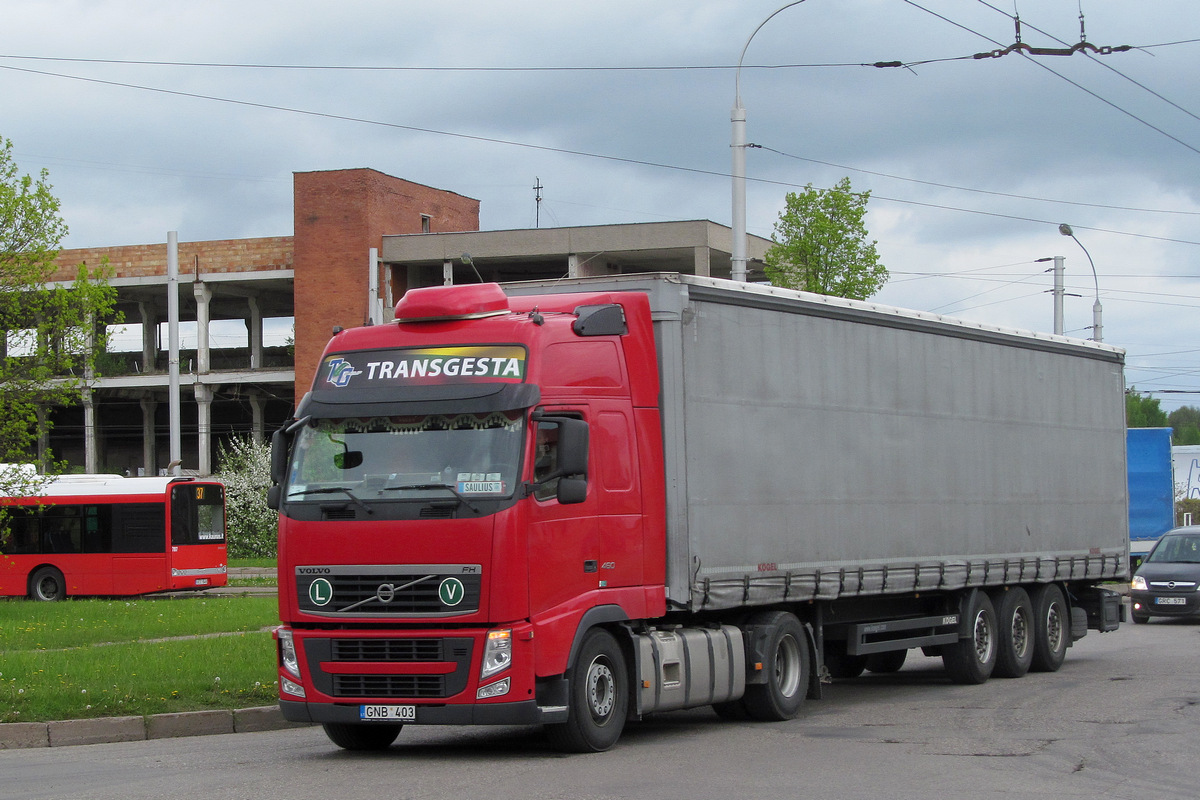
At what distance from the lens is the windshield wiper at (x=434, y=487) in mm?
9779

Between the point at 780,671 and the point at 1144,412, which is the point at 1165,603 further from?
the point at 1144,412

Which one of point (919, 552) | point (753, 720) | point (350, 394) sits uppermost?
point (350, 394)

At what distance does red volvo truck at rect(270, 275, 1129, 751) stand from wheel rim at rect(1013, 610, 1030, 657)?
4.50 feet

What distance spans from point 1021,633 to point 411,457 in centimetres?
920

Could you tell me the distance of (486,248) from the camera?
5528 cm

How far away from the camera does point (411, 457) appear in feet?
33.0

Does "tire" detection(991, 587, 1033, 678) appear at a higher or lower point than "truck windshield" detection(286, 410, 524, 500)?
→ lower

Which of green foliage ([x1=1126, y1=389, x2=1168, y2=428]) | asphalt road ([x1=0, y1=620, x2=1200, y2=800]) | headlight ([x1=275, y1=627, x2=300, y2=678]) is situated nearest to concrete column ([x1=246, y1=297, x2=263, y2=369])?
asphalt road ([x1=0, y1=620, x2=1200, y2=800])

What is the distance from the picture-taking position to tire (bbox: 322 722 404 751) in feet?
35.7

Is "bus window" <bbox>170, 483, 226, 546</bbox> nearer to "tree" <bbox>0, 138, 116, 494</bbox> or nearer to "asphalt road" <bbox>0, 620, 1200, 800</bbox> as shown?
"tree" <bbox>0, 138, 116, 494</bbox>

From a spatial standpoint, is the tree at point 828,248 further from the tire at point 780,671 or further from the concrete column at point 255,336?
the concrete column at point 255,336

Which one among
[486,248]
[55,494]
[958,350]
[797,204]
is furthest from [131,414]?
[958,350]

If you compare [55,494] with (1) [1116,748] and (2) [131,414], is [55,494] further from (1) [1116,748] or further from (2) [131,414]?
(2) [131,414]

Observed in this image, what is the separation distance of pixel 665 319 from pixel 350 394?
8.64 feet
